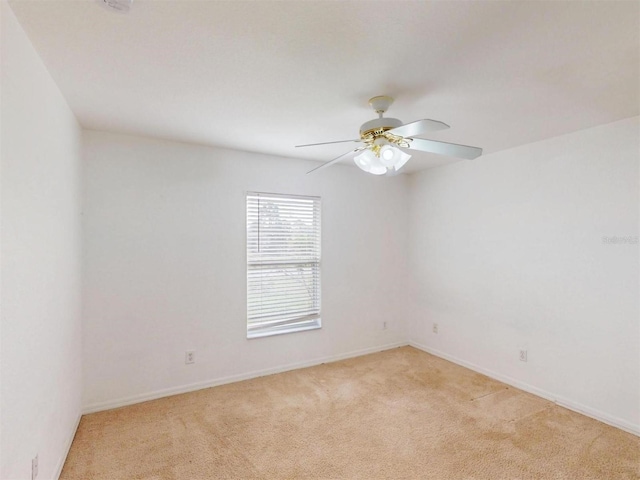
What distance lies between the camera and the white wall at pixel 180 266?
113 inches

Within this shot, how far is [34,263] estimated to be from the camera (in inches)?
65.2

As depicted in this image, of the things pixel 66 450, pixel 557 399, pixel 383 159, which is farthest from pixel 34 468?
pixel 557 399

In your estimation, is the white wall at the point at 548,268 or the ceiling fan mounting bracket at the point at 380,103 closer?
the ceiling fan mounting bracket at the point at 380,103

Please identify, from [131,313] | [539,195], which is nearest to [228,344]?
[131,313]

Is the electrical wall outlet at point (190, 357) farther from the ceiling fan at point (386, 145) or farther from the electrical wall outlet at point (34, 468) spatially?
the ceiling fan at point (386, 145)

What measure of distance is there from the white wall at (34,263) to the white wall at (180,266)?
46 cm

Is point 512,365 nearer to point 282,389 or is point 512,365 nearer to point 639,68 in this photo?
point 282,389

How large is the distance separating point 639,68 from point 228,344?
3.68 metres

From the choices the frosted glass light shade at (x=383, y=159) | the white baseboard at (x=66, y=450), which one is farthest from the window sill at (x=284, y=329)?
the frosted glass light shade at (x=383, y=159)

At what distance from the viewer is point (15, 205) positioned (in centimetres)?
143

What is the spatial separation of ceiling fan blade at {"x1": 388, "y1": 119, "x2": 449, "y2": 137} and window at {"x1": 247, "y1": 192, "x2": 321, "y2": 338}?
1.98 meters

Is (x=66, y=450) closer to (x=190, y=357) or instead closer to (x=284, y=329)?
(x=190, y=357)

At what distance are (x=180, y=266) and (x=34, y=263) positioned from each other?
154 cm

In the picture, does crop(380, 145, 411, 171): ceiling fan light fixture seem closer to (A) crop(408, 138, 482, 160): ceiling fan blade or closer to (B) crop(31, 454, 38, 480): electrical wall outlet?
(A) crop(408, 138, 482, 160): ceiling fan blade
